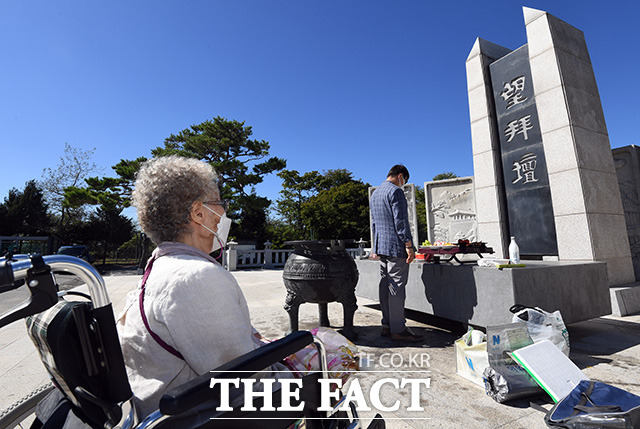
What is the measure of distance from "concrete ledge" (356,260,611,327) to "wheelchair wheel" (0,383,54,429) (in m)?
3.05

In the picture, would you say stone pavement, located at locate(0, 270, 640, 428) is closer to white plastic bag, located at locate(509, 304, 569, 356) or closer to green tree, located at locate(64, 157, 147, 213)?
white plastic bag, located at locate(509, 304, 569, 356)

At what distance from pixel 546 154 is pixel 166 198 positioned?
5863 millimetres

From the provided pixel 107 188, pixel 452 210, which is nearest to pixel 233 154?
pixel 107 188

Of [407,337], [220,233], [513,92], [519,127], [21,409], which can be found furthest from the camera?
[513,92]

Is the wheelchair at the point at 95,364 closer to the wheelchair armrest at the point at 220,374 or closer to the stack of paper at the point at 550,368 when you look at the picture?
the wheelchair armrest at the point at 220,374

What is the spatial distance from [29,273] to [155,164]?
22.3 inches

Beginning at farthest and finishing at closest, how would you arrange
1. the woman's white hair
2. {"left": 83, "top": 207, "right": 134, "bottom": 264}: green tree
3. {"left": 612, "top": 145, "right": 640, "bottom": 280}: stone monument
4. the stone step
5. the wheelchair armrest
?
{"left": 83, "top": 207, "right": 134, "bottom": 264}: green tree → {"left": 612, "top": 145, "right": 640, "bottom": 280}: stone monument → the stone step → the woman's white hair → the wheelchair armrest

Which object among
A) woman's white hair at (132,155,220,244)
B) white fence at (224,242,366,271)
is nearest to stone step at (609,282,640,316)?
woman's white hair at (132,155,220,244)

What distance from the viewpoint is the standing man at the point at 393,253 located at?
302 centimetres

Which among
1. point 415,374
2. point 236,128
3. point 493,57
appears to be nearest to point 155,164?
point 415,374

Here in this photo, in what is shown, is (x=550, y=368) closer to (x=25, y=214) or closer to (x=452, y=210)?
(x=452, y=210)

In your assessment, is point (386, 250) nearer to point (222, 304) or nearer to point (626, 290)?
point (222, 304)

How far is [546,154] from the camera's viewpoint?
4.88 metres

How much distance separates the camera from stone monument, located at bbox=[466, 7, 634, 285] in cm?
443
